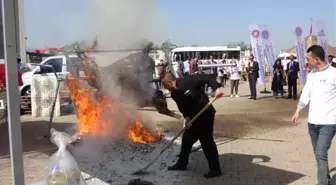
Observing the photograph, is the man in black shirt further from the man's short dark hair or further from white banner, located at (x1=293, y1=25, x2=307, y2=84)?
white banner, located at (x1=293, y1=25, x2=307, y2=84)

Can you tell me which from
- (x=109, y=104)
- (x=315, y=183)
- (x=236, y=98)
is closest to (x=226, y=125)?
(x=109, y=104)

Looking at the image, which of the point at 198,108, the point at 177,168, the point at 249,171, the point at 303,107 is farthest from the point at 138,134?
the point at 303,107

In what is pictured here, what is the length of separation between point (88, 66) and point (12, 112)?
4.21 metres

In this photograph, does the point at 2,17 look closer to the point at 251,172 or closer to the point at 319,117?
the point at 319,117

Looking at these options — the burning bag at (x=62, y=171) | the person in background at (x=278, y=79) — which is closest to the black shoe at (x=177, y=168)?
the burning bag at (x=62, y=171)

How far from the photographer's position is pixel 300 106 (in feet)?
16.0

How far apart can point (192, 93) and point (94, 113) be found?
226cm

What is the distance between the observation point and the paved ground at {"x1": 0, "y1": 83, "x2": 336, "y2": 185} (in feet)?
17.3

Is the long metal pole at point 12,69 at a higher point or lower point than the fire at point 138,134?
higher

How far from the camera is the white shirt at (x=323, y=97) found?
445 centimetres

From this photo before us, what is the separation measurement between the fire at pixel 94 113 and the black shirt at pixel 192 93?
186cm

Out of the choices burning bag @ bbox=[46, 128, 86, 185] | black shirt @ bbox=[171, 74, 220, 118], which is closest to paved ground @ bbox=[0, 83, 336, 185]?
black shirt @ bbox=[171, 74, 220, 118]

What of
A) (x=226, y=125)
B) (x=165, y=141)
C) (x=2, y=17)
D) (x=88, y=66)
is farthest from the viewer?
(x=226, y=125)

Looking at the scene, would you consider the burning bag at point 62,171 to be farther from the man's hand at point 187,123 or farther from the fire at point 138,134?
the fire at point 138,134
